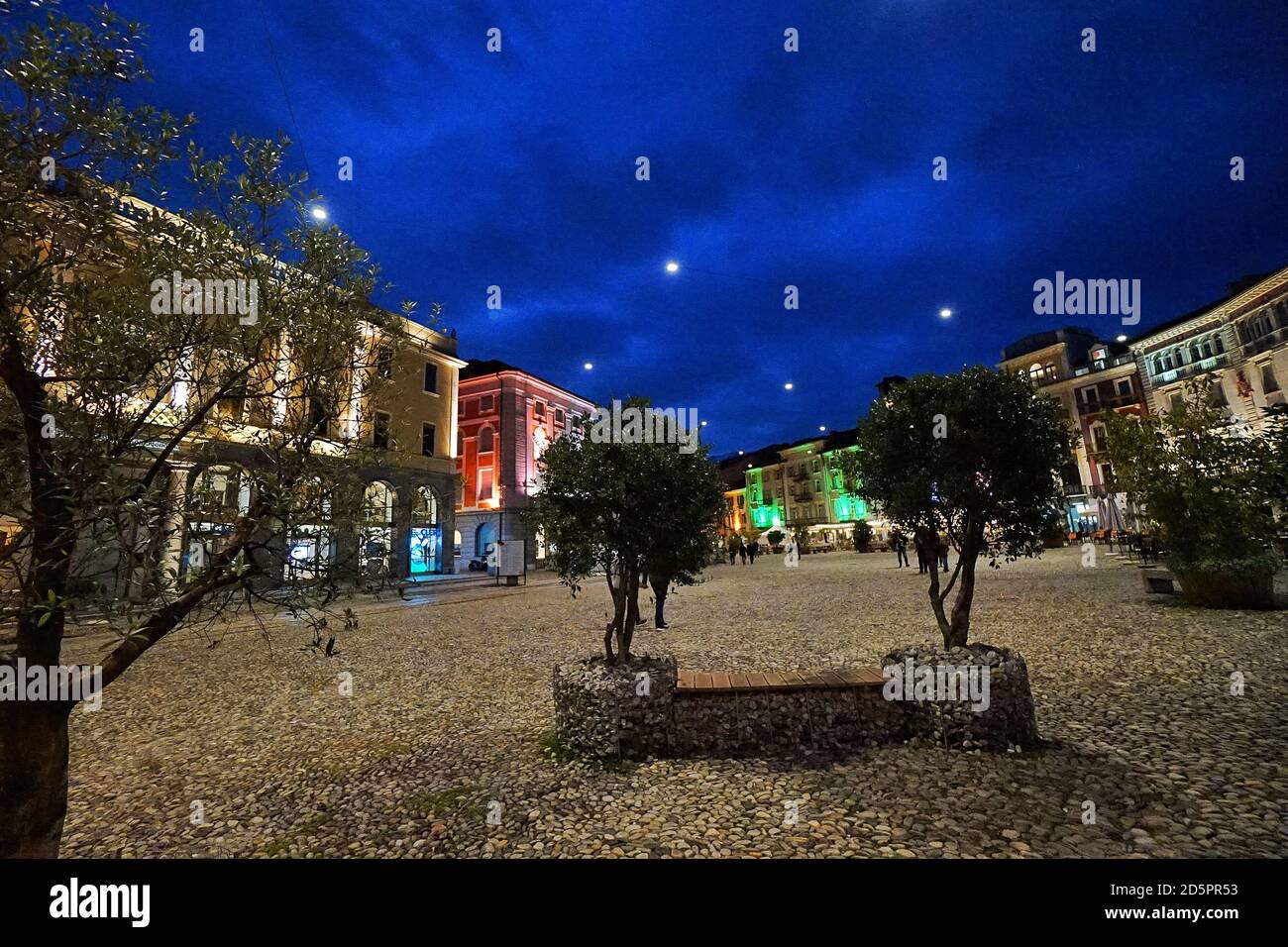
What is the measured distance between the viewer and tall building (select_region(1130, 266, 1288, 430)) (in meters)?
38.0

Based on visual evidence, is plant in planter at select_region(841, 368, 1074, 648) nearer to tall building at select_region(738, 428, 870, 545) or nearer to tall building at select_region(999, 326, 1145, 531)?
tall building at select_region(999, 326, 1145, 531)

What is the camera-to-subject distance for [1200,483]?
43.3 feet

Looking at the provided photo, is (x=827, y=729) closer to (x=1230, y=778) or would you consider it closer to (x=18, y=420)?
(x=1230, y=778)

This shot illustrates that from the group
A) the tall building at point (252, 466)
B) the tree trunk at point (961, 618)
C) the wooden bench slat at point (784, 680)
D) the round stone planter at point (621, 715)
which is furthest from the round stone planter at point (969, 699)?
the tall building at point (252, 466)

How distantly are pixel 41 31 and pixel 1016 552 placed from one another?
36.3ft

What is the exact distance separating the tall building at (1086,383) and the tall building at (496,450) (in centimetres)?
5007

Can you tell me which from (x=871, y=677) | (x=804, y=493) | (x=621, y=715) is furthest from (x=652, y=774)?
(x=804, y=493)

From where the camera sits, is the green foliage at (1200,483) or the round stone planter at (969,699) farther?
the green foliage at (1200,483)

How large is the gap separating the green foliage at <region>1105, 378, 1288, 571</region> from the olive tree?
56.7ft

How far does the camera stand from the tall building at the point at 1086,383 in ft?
177

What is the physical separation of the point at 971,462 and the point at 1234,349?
56026 millimetres

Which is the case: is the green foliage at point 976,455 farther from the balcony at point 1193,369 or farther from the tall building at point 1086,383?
the tall building at point 1086,383

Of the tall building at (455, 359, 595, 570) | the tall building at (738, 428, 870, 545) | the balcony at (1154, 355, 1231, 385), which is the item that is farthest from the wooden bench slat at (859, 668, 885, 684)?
the tall building at (738, 428, 870, 545)

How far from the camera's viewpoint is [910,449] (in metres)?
7.37
